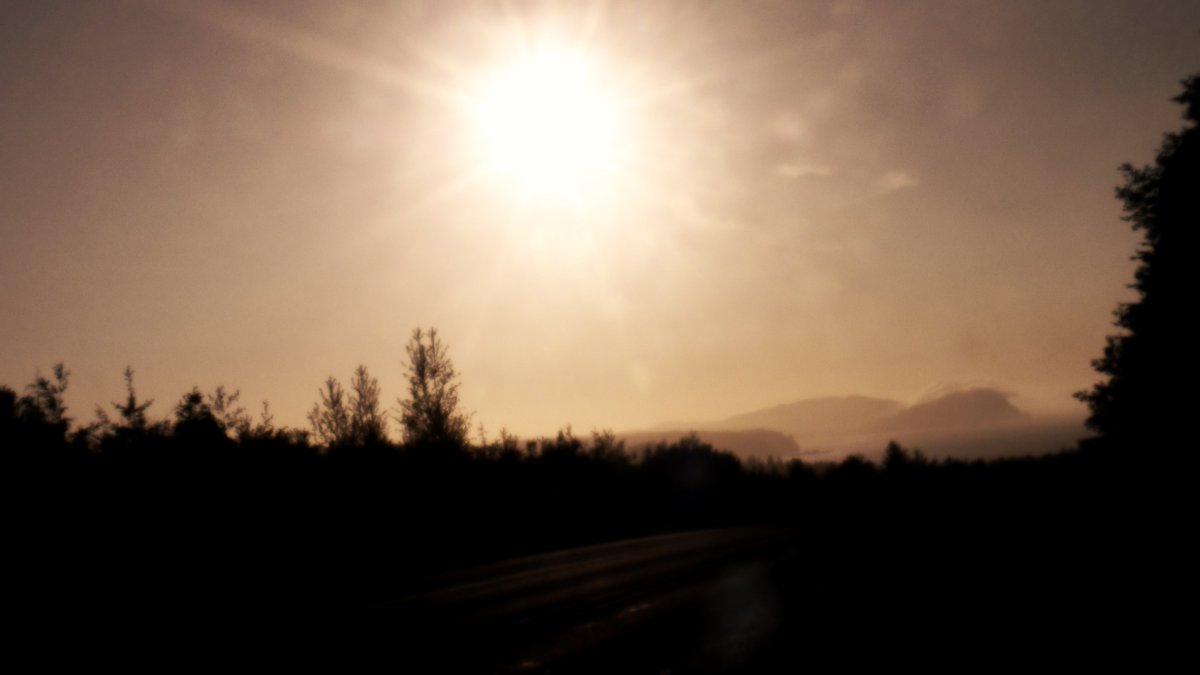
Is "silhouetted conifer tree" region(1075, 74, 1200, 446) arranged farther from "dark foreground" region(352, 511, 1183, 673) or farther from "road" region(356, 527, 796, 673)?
"road" region(356, 527, 796, 673)

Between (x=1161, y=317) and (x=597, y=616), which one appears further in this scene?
(x=1161, y=317)

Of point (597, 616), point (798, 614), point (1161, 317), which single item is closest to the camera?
point (798, 614)

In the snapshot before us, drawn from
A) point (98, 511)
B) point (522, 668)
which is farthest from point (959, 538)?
point (98, 511)

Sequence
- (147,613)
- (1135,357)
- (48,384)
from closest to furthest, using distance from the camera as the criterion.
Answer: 1. (147,613)
2. (1135,357)
3. (48,384)

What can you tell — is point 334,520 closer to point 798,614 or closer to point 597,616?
point 597,616

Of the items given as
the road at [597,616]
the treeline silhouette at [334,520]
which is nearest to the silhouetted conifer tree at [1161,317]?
the treeline silhouette at [334,520]

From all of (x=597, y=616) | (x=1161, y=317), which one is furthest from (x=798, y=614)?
(x=1161, y=317)

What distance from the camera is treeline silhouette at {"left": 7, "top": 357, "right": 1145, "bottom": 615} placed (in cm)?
1369

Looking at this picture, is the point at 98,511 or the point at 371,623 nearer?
the point at 371,623

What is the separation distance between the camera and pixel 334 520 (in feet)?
73.3

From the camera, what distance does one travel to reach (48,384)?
122 feet

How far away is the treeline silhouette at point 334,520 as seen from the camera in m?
13.7

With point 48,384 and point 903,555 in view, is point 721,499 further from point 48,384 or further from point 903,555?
point 48,384

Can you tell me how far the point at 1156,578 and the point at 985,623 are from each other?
3.29 meters
